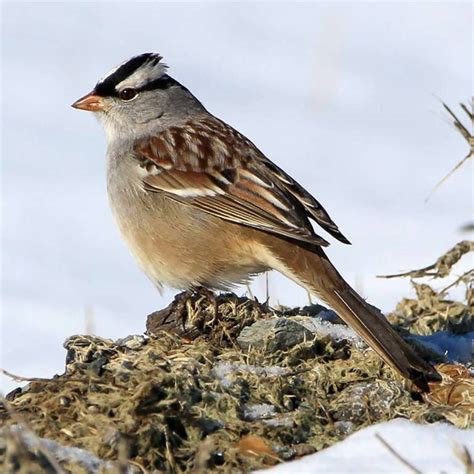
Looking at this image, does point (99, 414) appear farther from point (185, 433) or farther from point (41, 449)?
point (41, 449)

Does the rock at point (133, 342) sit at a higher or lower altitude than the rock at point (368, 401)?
higher

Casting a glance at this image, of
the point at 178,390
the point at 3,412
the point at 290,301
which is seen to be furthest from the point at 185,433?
the point at 290,301

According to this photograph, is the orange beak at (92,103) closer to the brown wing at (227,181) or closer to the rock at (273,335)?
the brown wing at (227,181)

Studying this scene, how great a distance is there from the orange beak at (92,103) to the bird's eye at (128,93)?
133 mm

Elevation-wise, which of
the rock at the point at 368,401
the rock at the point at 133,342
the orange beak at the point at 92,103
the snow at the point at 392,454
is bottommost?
the snow at the point at 392,454

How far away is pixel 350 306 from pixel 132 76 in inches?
97.3

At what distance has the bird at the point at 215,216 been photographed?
17.5 ft

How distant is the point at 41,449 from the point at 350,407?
4.79 feet

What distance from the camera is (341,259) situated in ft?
32.6

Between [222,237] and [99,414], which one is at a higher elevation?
[222,237]

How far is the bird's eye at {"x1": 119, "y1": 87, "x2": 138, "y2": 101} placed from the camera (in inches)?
265

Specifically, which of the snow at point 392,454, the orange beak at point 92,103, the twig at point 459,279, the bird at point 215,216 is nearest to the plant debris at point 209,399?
the snow at point 392,454

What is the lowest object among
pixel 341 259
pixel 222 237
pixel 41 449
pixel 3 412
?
pixel 41 449

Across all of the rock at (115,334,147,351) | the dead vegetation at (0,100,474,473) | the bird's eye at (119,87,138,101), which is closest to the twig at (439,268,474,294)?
the dead vegetation at (0,100,474,473)
